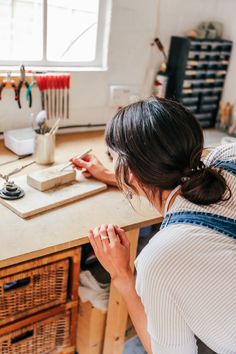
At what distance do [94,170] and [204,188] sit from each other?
2.08ft

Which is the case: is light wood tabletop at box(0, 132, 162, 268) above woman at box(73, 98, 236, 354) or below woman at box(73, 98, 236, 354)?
below

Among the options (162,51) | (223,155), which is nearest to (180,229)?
(223,155)

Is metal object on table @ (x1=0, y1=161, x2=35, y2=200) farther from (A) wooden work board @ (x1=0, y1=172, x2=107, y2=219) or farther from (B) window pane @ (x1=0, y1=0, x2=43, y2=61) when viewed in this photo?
(B) window pane @ (x1=0, y1=0, x2=43, y2=61)

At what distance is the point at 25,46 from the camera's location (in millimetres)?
1803

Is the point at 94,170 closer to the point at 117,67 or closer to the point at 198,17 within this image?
the point at 117,67

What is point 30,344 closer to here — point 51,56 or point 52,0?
point 51,56

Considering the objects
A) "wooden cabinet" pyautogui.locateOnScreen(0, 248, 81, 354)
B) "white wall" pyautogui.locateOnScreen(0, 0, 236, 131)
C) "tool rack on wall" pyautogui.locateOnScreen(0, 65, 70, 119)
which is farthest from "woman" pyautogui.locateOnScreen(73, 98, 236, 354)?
"white wall" pyautogui.locateOnScreen(0, 0, 236, 131)

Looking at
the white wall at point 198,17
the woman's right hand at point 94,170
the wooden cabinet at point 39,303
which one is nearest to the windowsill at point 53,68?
the white wall at point 198,17

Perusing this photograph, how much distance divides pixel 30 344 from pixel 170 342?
645mm

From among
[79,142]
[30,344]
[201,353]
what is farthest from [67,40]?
[201,353]

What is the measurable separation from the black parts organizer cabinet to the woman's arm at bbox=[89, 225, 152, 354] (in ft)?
4.07

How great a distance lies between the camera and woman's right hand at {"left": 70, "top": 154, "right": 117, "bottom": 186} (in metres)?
1.43

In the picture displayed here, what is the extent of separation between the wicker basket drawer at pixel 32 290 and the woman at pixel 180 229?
0.40 m

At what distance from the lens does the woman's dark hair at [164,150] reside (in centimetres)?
87
